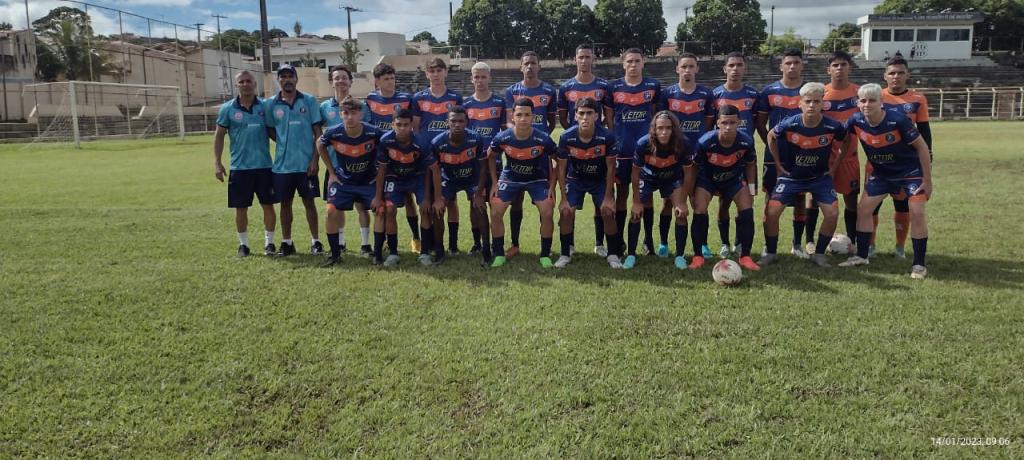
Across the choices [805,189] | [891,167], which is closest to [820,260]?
[805,189]

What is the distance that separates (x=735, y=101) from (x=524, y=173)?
7.45 ft

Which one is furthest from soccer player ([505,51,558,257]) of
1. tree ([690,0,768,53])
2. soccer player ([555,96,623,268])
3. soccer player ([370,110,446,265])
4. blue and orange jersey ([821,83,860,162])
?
tree ([690,0,768,53])

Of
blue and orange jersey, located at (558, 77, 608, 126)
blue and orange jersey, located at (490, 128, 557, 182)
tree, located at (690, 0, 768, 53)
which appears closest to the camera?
blue and orange jersey, located at (490, 128, 557, 182)

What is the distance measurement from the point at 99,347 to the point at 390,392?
6.69 ft

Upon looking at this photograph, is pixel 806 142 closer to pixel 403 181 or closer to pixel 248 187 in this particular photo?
pixel 403 181

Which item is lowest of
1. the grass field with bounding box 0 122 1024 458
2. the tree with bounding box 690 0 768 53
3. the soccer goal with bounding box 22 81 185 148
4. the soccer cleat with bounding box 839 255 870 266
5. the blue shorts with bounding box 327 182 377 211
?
the grass field with bounding box 0 122 1024 458

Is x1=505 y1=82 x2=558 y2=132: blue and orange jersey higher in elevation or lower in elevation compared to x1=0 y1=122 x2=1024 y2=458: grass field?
higher

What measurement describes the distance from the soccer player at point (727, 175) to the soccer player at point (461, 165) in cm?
206

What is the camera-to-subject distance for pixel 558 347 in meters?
4.20

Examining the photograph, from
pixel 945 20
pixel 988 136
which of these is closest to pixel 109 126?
pixel 988 136

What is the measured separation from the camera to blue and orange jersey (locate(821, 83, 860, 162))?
21.8 ft

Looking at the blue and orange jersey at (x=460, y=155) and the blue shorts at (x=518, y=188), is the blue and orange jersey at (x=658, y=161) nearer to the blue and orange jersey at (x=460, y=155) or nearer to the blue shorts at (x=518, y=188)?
the blue shorts at (x=518, y=188)

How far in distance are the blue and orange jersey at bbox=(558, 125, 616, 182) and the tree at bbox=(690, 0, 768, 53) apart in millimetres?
65235

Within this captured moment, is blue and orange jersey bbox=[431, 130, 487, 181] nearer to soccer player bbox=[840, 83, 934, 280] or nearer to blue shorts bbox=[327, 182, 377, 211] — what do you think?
blue shorts bbox=[327, 182, 377, 211]
